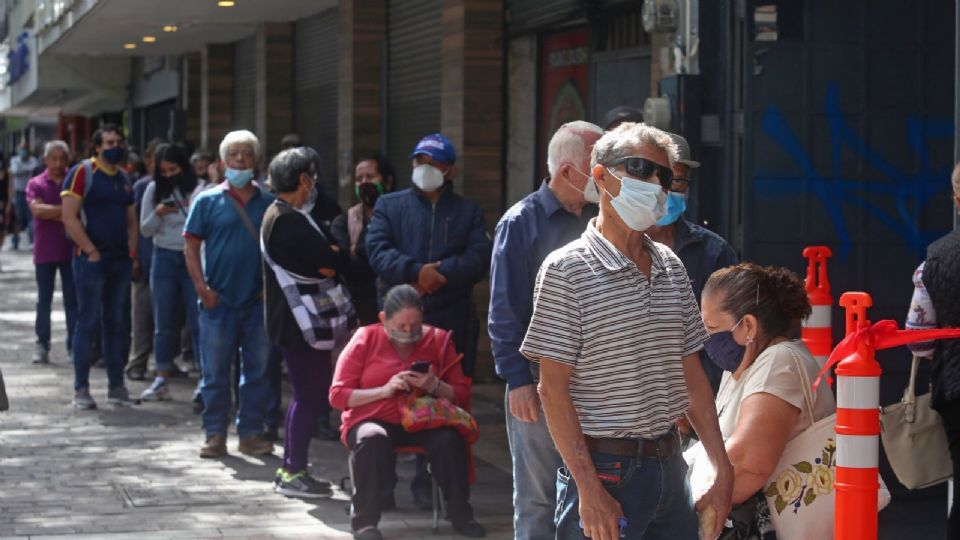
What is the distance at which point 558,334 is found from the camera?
4477mm

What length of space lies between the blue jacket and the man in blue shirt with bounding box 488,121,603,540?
9.84 ft

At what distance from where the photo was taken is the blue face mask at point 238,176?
1002 cm

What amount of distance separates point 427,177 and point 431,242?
369 mm

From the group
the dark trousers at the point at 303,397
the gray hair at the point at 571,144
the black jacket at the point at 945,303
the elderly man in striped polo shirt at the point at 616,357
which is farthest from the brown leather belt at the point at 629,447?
the dark trousers at the point at 303,397

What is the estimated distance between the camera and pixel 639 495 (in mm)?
4527

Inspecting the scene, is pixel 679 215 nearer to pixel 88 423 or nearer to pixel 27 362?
pixel 88 423

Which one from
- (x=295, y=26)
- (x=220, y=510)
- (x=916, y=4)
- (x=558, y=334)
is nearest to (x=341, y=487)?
(x=220, y=510)

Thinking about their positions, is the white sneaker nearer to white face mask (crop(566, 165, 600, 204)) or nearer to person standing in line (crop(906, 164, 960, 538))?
white face mask (crop(566, 165, 600, 204))

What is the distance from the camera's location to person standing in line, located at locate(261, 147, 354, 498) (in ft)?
29.8

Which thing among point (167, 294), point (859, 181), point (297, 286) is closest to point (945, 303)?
point (859, 181)

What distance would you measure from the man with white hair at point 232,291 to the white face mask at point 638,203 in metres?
5.78

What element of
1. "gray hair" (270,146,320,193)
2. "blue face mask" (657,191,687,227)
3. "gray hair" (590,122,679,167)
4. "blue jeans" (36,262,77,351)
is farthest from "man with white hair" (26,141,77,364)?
"gray hair" (590,122,679,167)

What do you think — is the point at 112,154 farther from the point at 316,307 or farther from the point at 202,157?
the point at 316,307

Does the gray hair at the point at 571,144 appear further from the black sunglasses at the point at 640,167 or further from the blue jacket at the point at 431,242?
the blue jacket at the point at 431,242
